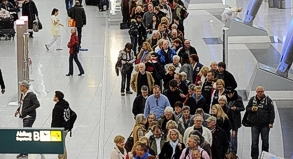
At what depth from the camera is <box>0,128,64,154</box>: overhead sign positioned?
34.6ft

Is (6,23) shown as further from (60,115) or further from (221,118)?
(221,118)

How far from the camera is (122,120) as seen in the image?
18078 millimetres

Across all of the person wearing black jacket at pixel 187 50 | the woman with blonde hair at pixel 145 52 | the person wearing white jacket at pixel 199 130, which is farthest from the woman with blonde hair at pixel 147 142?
the person wearing black jacket at pixel 187 50

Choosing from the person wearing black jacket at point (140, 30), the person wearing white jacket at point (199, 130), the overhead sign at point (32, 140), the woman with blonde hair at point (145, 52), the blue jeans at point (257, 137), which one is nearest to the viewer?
the overhead sign at point (32, 140)

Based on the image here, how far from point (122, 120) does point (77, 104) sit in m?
1.92

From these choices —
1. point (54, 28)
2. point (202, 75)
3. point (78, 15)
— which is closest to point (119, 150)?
point (202, 75)

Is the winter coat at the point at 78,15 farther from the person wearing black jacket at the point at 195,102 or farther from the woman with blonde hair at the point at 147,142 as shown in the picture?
the woman with blonde hair at the point at 147,142

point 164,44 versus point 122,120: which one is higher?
point 164,44

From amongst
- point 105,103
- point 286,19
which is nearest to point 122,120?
point 105,103

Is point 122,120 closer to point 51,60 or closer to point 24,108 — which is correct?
point 24,108

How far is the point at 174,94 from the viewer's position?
15617mm

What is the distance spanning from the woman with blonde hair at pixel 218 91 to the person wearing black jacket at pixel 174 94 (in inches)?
30.4

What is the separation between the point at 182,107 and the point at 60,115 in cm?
237

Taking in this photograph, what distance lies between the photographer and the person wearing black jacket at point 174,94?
612 inches
